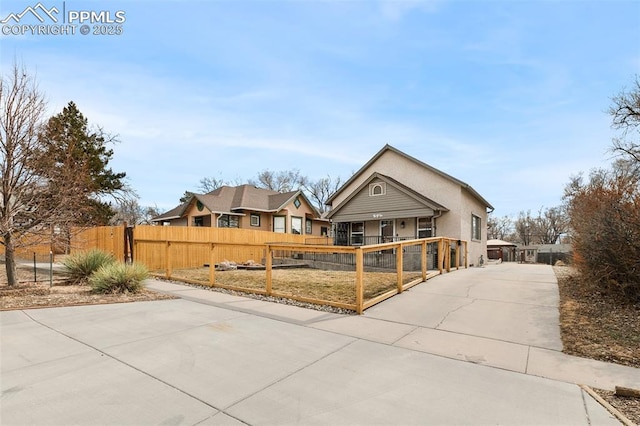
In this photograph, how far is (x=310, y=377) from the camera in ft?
12.2

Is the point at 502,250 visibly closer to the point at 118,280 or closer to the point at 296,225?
the point at 296,225

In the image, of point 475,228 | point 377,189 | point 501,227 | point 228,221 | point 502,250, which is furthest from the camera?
point 501,227

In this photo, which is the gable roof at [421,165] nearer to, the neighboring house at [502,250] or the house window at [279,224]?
the house window at [279,224]

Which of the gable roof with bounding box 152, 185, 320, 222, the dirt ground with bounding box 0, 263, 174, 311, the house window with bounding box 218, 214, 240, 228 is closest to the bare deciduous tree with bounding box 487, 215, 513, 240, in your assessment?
the gable roof with bounding box 152, 185, 320, 222

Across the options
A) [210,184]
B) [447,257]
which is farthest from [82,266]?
[210,184]

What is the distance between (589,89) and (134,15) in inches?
519

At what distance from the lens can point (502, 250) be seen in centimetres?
3978

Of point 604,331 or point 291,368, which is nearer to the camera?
point 291,368

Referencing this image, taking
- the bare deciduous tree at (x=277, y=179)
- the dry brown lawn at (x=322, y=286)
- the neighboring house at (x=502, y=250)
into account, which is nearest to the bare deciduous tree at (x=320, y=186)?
the bare deciduous tree at (x=277, y=179)

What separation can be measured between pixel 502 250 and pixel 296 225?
85.2 ft

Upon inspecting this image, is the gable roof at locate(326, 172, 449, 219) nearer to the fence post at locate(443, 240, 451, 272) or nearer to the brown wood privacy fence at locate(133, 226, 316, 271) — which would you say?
the fence post at locate(443, 240, 451, 272)

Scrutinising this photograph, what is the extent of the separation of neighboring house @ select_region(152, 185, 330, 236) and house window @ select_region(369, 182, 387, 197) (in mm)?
9584

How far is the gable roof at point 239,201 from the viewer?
1019 inches

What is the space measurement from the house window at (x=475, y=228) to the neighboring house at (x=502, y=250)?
19.1 meters
